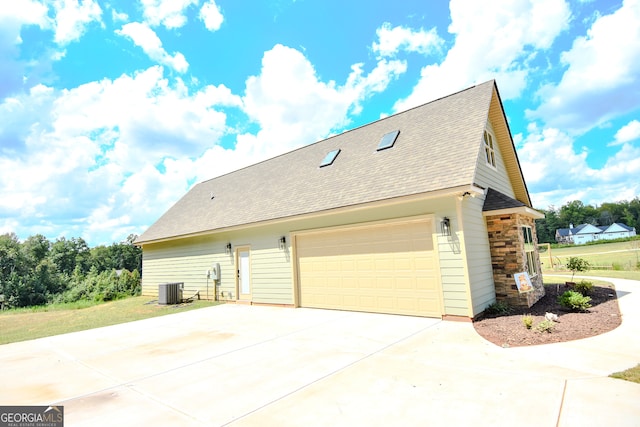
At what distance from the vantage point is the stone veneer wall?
8.12m

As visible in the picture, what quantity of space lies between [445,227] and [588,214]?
110 metres

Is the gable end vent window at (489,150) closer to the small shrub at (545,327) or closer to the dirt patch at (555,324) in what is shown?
the dirt patch at (555,324)

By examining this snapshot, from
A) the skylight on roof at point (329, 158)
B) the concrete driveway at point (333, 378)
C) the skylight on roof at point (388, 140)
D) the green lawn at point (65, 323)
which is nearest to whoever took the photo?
the concrete driveway at point (333, 378)

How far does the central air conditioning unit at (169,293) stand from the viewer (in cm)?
1345

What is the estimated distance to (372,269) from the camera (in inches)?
335

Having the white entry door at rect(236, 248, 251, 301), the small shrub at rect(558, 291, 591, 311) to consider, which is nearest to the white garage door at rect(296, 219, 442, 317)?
the white entry door at rect(236, 248, 251, 301)

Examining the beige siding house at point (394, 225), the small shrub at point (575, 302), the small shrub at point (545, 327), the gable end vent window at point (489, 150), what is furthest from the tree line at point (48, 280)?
the small shrub at point (575, 302)

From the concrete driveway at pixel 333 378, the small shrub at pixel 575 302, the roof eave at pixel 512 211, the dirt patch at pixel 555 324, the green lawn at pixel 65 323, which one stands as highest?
the roof eave at pixel 512 211

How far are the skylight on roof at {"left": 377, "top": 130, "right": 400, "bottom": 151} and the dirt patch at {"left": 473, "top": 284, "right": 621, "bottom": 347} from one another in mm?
5867

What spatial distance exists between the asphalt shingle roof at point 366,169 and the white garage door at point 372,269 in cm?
98

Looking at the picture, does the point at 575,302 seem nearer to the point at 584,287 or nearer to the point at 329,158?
the point at 584,287

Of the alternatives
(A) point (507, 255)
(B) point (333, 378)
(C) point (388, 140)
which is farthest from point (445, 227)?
(B) point (333, 378)

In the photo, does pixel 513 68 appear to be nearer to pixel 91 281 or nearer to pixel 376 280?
pixel 376 280

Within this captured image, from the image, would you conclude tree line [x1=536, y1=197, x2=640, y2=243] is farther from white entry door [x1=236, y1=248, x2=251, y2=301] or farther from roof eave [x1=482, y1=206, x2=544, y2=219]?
white entry door [x1=236, y1=248, x2=251, y2=301]
